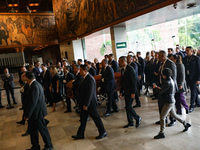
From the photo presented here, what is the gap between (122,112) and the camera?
6.20m

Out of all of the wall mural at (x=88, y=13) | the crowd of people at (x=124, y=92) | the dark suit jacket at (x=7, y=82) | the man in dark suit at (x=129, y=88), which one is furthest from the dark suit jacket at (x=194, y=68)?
the dark suit jacket at (x=7, y=82)

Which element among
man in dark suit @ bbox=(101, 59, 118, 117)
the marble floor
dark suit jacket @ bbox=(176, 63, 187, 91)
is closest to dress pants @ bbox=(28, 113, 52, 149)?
the marble floor

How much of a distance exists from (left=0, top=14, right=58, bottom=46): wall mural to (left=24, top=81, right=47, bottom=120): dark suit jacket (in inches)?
551

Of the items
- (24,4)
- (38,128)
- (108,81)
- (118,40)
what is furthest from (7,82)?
(24,4)

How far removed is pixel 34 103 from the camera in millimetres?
3750

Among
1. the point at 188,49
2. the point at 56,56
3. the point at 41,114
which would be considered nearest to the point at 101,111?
the point at 41,114

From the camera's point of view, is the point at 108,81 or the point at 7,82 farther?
the point at 7,82

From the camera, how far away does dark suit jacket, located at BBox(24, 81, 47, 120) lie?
3.75m

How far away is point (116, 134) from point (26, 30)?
14945 mm

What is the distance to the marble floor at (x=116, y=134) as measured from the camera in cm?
385

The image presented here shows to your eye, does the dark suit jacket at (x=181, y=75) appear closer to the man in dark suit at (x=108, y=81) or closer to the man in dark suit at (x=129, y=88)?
the man in dark suit at (x=129, y=88)

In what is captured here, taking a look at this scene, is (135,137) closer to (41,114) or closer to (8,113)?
(41,114)

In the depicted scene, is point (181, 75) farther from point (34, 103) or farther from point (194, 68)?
point (34, 103)

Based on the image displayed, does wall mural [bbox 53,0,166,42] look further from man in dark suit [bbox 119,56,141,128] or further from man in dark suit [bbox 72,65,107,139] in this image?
man in dark suit [bbox 72,65,107,139]
